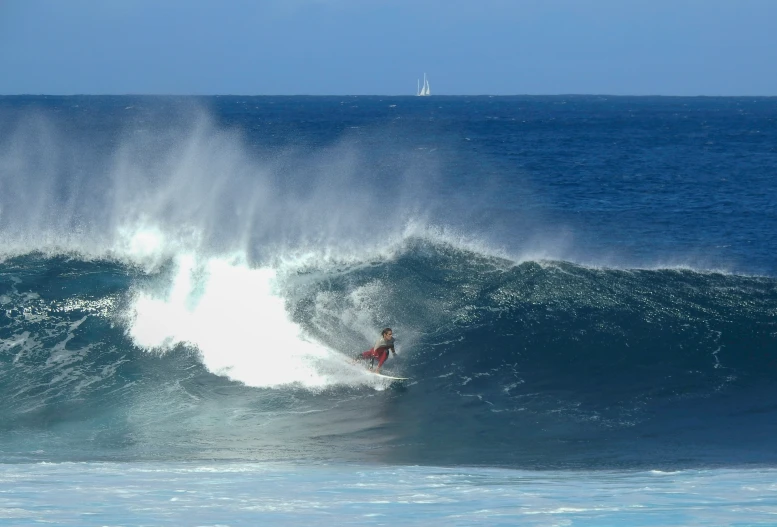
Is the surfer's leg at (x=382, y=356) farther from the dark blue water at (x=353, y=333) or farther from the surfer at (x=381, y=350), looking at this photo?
the dark blue water at (x=353, y=333)

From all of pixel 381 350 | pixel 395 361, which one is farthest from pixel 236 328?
pixel 381 350

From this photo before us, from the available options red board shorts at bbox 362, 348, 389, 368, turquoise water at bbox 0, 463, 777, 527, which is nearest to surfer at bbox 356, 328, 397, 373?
red board shorts at bbox 362, 348, 389, 368

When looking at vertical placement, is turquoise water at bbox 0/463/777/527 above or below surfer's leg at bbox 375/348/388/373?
below

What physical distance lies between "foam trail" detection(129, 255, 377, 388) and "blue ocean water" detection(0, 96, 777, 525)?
0.17ft

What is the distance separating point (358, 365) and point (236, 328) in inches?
110

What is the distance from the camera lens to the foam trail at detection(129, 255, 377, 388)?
14.9 meters

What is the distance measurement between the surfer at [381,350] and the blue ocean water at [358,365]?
0.86ft

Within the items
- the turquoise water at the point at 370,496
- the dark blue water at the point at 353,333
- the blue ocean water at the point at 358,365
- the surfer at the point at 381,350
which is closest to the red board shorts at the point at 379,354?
the surfer at the point at 381,350

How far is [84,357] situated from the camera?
15.6 m

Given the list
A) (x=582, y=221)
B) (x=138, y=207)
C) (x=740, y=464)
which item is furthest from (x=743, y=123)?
(x=740, y=464)

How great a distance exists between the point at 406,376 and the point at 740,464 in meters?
5.46

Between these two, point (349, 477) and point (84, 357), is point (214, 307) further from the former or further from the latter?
point (349, 477)

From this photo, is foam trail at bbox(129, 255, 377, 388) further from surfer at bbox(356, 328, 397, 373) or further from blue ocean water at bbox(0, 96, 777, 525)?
surfer at bbox(356, 328, 397, 373)

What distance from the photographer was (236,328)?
53.6ft
